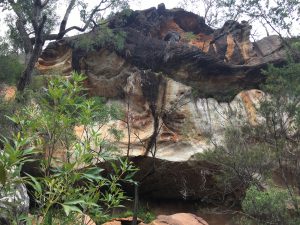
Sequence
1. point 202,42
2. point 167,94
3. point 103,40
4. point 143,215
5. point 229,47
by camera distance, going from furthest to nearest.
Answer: point 202,42
point 229,47
point 103,40
point 167,94
point 143,215

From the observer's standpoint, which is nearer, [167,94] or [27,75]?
[27,75]

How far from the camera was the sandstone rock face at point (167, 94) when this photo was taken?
12.9 meters

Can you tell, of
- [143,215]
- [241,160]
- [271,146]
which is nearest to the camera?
[241,160]

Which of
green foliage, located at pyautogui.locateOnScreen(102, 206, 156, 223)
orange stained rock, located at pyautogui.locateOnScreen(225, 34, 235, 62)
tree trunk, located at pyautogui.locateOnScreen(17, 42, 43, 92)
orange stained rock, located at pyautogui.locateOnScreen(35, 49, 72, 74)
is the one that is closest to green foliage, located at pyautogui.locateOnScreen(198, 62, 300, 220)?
green foliage, located at pyautogui.locateOnScreen(102, 206, 156, 223)

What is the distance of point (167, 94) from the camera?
1370 cm

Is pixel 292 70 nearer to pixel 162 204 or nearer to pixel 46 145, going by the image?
pixel 162 204

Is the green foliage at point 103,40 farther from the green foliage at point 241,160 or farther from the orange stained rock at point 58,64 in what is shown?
the green foliage at point 241,160

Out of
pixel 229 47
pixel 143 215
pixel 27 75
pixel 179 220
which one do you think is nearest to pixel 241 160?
pixel 179 220

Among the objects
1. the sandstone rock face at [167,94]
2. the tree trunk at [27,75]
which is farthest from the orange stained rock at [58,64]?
the tree trunk at [27,75]

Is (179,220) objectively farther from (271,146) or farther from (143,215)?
(143,215)

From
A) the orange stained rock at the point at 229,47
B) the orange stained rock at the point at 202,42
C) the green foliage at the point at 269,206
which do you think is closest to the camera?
the green foliage at the point at 269,206

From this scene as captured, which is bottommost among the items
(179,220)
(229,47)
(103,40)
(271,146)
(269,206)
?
(179,220)

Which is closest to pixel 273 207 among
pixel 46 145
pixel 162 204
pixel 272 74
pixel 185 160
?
pixel 272 74

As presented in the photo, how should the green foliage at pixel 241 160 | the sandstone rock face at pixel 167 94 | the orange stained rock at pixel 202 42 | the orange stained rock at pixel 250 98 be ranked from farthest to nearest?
the orange stained rock at pixel 202 42 < the orange stained rock at pixel 250 98 < the sandstone rock face at pixel 167 94 < the green foliage at pixel 241 160
